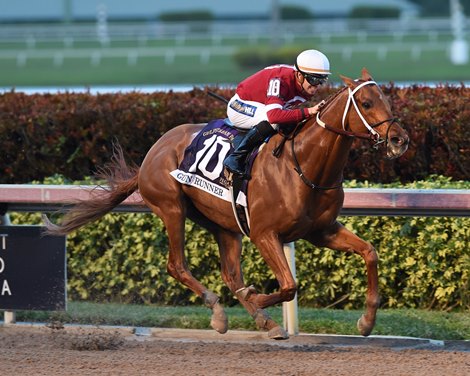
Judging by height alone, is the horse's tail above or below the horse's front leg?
above

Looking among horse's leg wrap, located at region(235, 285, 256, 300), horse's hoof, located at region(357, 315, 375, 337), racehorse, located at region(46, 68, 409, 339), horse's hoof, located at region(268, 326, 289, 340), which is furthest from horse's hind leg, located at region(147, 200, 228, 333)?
horse's hoof, located at region(357, 315, 375, 337)

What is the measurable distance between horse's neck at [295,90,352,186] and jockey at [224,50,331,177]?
0.43 ft

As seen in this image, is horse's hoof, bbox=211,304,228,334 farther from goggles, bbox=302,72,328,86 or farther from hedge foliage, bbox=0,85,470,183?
hedge foliage, bbox=0,85,470,183

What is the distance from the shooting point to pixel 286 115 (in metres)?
6.14

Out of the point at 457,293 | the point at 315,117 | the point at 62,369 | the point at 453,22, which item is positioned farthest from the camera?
the point at 453,22

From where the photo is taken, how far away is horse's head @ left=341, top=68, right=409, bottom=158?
5641mm

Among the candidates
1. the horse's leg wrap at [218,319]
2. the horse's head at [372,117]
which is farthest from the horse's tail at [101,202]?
the horse's head at [372,117]

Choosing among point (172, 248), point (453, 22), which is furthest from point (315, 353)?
point (453, 22)

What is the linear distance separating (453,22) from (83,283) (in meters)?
28.1

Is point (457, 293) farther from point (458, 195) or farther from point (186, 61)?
point (186, 61)

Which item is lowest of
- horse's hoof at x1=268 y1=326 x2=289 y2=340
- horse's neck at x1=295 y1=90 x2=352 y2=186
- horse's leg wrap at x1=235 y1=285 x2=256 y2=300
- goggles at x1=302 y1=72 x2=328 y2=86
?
horse's hoof at x1=268 y1=326 x2=289 y2=340

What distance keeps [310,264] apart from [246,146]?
5.37 ft

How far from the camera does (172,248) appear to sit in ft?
22.7

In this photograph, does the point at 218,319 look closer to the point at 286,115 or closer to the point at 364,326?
the point at 364,326
